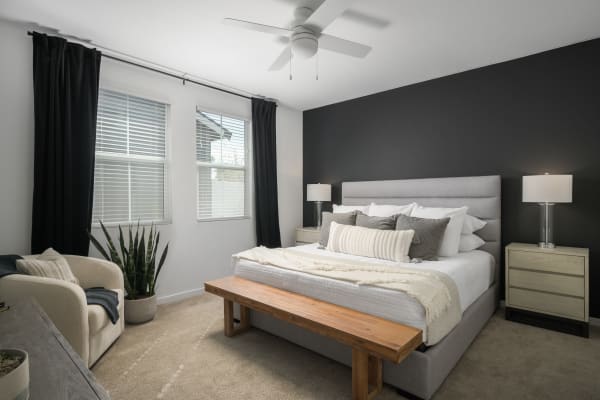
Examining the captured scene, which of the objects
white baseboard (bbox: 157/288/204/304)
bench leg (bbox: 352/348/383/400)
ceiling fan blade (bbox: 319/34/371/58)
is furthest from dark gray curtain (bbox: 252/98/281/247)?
bench leg (bbox: 352/348/383/400)

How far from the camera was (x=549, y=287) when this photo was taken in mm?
2736

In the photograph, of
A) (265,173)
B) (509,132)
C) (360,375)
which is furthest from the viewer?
(265,173)

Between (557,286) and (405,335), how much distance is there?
1.95m

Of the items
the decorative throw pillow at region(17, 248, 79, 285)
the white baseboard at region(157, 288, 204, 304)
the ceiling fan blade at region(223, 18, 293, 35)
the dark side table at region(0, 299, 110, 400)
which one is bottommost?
the white baseboard at region(157, 288, 204, 304)

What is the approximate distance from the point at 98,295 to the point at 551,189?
3.82m

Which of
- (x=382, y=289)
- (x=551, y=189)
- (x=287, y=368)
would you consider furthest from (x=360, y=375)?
(x=551, y=189)

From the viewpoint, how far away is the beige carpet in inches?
74.4

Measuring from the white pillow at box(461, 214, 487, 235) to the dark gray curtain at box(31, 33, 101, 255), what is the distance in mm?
3615

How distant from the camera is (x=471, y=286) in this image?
254cm

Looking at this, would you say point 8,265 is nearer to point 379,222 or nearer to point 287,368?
point 287,368

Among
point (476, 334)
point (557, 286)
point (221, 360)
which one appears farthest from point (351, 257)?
point (557, 286)

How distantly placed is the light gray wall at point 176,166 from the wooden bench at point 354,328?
1390mm

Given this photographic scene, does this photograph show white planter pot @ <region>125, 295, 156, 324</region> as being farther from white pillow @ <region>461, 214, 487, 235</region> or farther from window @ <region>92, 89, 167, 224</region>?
white pillow @ <region>461, 214, 487, 235</region>

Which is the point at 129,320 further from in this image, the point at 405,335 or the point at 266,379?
the point at 405,335
